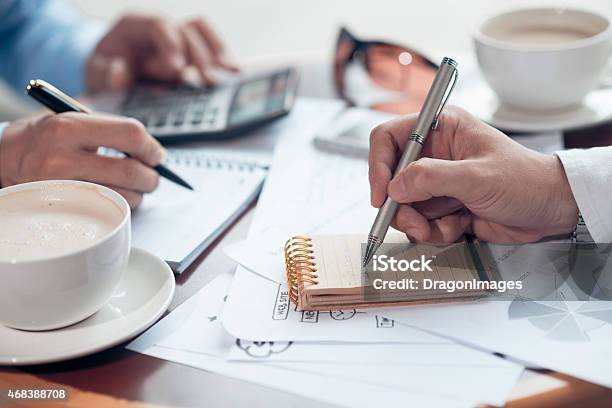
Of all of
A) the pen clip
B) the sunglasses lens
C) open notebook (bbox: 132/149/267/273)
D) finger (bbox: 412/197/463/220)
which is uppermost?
the pen clip

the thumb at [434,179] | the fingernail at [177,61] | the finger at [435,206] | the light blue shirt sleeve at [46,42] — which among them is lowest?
the light blue shirt sleeve at [46,42]

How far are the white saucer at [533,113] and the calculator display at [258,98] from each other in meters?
0.22

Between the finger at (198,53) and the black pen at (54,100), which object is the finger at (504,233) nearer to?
the black pen at (54,100)

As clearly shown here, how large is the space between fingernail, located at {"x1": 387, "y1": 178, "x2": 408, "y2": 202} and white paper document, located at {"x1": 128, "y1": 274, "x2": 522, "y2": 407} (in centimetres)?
12

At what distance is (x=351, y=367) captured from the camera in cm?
46

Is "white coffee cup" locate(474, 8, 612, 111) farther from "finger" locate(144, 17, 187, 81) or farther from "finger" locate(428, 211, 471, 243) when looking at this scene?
"finger" locate(144, 17, 187, 81)

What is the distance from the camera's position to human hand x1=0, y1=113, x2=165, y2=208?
2.16 feet

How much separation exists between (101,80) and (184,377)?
2.24 feet

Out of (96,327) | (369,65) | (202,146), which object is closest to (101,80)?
(202,146)

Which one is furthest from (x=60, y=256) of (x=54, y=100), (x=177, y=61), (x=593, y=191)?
(x=177, y=61)

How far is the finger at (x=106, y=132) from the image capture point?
0.66 meters

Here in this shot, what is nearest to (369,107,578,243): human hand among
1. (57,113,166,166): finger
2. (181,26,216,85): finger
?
(57,113,166,166): finger

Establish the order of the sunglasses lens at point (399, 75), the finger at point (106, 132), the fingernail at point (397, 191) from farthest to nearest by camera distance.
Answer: the sunglasses lens at point (399, 75), the finger at point (106, 132), the fingernail at point (397, 191)

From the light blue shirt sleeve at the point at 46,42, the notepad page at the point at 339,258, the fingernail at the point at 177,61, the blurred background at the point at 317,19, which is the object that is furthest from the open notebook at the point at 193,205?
the blurred background at the point at 317,19
